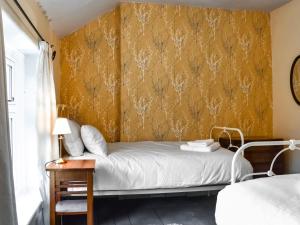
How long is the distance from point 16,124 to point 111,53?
6.14ft

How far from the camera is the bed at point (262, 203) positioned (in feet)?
4.08

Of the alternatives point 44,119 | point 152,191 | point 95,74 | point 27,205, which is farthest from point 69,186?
point 95,74

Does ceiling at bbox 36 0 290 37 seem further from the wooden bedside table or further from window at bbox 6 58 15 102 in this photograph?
the wooden bedside table

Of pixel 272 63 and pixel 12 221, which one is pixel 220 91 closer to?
pixel 272 63

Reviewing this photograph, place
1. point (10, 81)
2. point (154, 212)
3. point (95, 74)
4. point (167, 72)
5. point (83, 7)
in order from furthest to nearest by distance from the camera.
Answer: point (167, 72) → point (95, 74) → point (83, 7) → point (154, 212) → point (10, 81)

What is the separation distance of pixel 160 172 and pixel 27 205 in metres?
1.20

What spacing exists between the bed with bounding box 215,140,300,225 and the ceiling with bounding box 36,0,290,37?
2.27m

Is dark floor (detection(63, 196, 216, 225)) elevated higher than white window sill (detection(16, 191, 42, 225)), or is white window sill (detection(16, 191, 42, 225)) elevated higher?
white window sill (detection(16, 191, 42, 225))

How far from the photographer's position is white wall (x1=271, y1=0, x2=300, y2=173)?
13.0 feet

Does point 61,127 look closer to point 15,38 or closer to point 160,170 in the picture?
point 15,38

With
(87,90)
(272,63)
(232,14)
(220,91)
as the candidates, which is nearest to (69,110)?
(87,90)

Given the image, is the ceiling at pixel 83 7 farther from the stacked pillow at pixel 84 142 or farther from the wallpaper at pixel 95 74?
the stacked pillow at pixel 84 142

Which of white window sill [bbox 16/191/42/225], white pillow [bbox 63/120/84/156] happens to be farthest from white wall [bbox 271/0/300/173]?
white window sill [bbox 16/191/42/225]

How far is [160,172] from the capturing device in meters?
2.75
